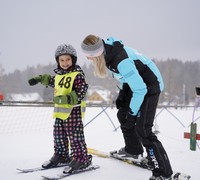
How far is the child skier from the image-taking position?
2.90 meters

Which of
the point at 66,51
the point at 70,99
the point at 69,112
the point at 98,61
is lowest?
the point at 69,112

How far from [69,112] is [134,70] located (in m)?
0.93

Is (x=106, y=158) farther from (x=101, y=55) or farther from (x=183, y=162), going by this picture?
(x=101, y=55)

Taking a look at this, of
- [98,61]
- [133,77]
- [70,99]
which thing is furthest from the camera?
[70,99]

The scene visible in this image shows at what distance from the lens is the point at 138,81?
2375 mm

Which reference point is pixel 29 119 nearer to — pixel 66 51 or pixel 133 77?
pixel 66 51

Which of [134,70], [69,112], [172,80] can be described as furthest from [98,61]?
[172,80]

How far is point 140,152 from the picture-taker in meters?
3.20

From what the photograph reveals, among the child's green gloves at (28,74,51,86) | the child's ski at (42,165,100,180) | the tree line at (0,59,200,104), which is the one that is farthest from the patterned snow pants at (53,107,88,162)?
the tree line at (0,59,200,104)

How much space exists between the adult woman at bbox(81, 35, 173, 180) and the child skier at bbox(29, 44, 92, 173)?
1.21 ft

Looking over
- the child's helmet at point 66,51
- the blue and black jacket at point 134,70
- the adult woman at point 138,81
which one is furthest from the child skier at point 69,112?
the blue and black jacket at point 134,70

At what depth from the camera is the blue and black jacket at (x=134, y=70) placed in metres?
2.39

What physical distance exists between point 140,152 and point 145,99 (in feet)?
3.07

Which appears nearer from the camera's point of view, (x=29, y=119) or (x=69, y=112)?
(x=69, y=112)
